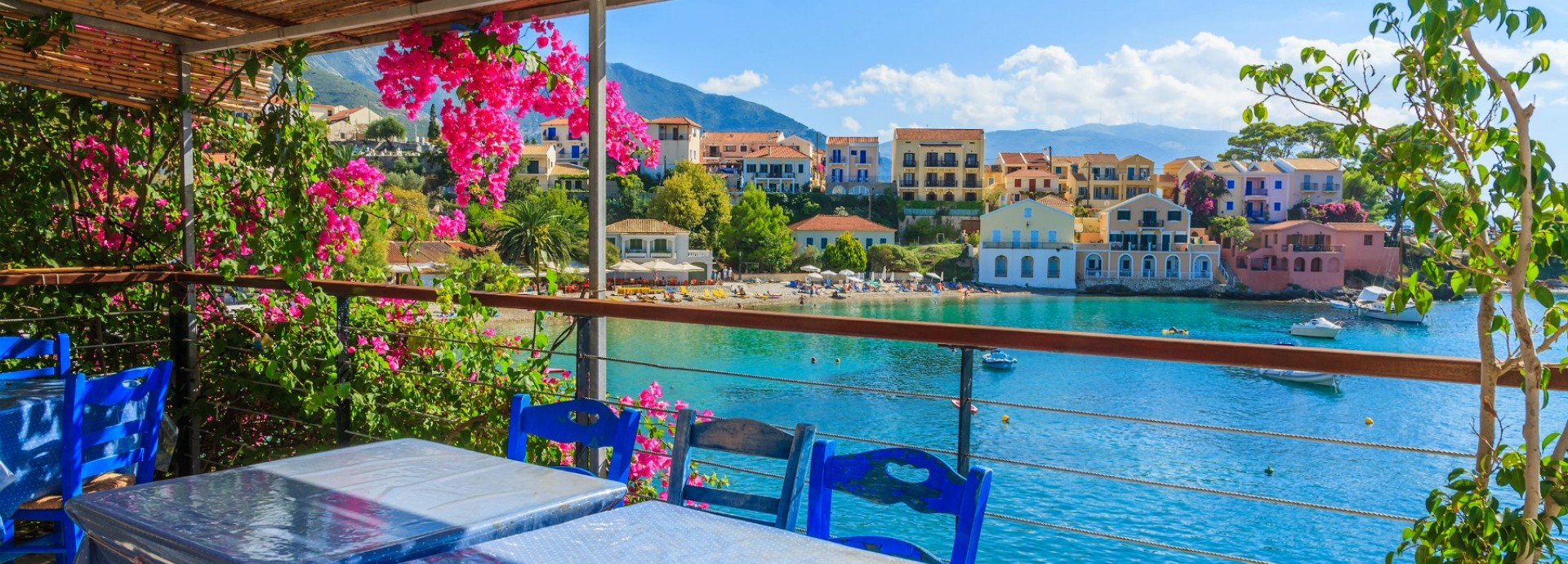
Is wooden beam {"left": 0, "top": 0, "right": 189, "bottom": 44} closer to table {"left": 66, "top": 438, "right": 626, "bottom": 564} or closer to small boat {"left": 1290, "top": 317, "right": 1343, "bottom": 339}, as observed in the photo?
table {"left": 66, "top": 438, "right": 626, "bottom": 564}

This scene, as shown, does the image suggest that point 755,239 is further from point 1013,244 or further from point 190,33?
point 190,33

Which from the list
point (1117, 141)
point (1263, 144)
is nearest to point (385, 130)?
point (1263, 144)

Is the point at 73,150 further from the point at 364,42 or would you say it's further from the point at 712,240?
the point at 712,240

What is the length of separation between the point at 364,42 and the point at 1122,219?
53.3 meters

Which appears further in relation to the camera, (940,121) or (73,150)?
(940,121)

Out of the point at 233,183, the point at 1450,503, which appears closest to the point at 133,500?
the point at 1450,503

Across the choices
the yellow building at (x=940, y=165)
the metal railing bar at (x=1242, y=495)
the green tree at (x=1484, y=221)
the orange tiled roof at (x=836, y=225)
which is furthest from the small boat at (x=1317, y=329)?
the green tree at (x=1484, y=221)

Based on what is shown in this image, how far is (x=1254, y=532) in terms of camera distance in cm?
1499

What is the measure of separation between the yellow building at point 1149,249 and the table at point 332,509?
5364cm

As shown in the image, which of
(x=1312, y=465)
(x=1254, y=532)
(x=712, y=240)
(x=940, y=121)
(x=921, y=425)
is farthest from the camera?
(x=940, y=121)

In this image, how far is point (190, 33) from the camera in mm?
3725

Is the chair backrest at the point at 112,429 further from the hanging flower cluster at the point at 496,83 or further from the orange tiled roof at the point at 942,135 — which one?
the orange tiled roof at the point at 942,135

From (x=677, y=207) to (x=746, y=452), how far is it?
48872mm

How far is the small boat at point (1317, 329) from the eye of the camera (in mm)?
36188
